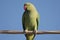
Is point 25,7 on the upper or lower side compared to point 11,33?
upper

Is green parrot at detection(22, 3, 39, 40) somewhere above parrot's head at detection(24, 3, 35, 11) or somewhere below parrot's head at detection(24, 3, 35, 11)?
below

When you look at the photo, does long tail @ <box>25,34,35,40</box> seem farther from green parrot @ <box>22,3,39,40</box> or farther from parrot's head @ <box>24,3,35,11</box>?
parrot's head @ <box>24,3,35,11</box>

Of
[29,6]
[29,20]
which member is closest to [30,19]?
A: [29,20]

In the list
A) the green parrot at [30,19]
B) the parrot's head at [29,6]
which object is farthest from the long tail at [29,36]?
the parrot's head at [29,6]

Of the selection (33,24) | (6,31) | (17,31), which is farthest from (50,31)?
(33,24)

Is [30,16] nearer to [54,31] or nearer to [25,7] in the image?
[25,7]

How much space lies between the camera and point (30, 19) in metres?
2.61

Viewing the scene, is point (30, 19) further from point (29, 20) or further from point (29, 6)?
point (29, 6)

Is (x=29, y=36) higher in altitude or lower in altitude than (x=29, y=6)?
lower

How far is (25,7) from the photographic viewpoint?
2.58 m

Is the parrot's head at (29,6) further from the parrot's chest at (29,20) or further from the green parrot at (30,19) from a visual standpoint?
the parrot's chest at (29,20)

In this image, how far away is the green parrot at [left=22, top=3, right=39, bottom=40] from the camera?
2.61m

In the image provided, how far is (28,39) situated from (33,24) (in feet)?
0.76

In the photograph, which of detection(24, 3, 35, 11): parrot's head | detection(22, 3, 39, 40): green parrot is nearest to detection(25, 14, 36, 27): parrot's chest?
detection(22, 3, 39, 40): green parrot
